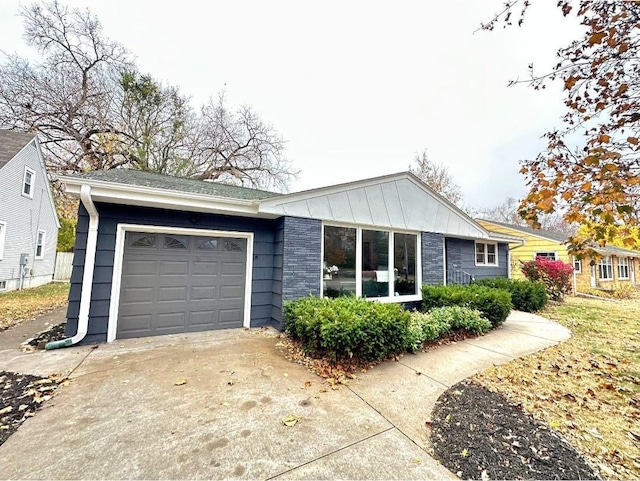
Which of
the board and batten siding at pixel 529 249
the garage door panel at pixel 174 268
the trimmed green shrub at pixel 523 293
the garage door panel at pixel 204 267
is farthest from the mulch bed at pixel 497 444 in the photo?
the board and batten siding at pixel 529 249

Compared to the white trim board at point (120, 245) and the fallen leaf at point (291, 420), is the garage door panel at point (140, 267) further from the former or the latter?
the fallen leaf at point (291, 420)

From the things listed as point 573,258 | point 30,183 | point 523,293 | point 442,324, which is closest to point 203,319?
point 442,324

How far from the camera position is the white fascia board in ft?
14.9

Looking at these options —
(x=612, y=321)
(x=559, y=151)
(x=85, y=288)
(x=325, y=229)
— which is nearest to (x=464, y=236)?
(x=612, y=321)

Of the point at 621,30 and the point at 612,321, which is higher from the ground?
the point at 621,30

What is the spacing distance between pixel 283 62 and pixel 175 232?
7.77 metres

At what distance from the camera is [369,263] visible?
6.86 m

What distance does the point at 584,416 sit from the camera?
2.89 m

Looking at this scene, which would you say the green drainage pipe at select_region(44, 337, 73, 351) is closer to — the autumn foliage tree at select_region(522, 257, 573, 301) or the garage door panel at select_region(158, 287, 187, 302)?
the garage door panel at select_region(158, 287, 187, 302)

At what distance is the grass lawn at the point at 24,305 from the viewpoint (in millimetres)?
6953

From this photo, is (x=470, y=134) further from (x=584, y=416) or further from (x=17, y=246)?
(x=17, y=246)

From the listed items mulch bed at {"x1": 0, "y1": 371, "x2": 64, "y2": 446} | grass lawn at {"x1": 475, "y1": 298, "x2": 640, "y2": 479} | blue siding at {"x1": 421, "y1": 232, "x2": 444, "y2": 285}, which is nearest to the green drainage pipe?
mulch bed at {"x1": 0, "y1": 371, "x2": 64, "y2": 446}

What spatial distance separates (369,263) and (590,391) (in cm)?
424

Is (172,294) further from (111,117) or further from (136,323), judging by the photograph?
(111,117)
